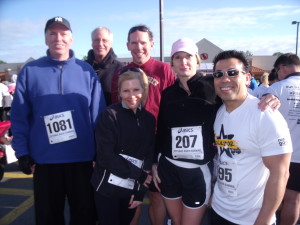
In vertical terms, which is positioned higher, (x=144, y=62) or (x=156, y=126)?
(x=144, y=62)

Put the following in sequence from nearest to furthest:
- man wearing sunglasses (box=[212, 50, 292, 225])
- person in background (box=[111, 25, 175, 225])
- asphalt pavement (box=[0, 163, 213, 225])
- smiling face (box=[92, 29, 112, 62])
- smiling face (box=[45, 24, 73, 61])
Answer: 1. man wearing sunglasses (box=[212, 50, 292, 225])
2. smiling face (box=[45, 24, 73, 61])
3. person in background (box=[111, 25, 175, 225])
4. smiling face (box=[92, 29, 112, 62])
5. asphalt pavement (box=[0, 163, 213, 225])

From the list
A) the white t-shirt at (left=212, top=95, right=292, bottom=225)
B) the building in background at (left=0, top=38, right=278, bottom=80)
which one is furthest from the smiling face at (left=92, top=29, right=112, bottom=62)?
the building in background at (left=0, top=38, right=278, bottom=80)

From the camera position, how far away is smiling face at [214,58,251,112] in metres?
1.86

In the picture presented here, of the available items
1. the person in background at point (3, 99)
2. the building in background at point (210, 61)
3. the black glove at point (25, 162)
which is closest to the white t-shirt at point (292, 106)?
the black glove at point (25, 162)

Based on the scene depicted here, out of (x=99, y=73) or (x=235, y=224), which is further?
(x=99, y=73)

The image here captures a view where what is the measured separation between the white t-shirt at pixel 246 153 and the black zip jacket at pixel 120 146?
71 cm

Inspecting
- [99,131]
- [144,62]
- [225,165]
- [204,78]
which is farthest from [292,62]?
[99,131]

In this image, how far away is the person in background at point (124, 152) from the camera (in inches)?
87.4

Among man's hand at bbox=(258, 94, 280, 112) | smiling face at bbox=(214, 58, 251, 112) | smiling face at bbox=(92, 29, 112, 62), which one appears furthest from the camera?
smiling face at bbox=(92, 29, 112, 62)

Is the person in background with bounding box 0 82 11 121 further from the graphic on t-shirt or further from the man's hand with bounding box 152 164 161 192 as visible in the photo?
the graphic on t-shirt

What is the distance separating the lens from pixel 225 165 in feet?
6.21

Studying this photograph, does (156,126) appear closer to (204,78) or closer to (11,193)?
(204,78)

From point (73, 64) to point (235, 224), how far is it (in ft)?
6.59

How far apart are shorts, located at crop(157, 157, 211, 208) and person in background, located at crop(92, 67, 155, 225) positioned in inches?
7.9
